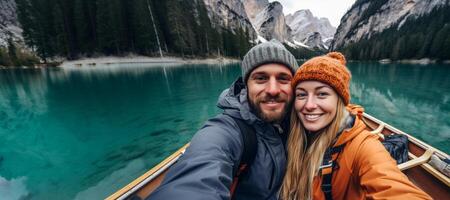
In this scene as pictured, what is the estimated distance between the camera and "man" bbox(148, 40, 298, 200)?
1.29 metres

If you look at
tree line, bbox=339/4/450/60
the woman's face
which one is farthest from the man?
tree line, bbox=339/4/450/60

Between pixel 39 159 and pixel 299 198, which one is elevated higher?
pixel 299 198

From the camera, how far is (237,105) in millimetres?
2104

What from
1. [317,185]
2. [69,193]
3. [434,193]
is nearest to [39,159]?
[69,193]

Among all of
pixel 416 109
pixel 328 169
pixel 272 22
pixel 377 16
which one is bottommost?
pixel 416 109

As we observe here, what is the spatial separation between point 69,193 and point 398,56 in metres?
89.2

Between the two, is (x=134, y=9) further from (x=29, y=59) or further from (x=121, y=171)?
(x=121, y=171)

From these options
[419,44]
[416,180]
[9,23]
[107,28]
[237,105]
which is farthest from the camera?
[9,23]

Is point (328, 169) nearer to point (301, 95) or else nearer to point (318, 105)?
point (318, 105)

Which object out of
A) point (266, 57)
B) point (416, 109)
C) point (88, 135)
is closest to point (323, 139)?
point (266, 57)

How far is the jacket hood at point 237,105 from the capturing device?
6.60 ft

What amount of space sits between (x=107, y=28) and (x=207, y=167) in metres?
61.3

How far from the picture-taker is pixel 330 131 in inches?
81.0

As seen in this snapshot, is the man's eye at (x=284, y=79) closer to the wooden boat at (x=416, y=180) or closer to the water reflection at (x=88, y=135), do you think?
the wooden boat at (x=416, y=180)
